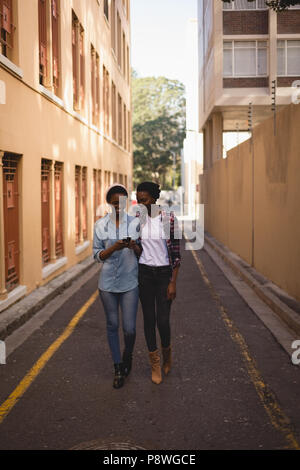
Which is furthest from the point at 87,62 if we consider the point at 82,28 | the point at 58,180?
the point at 58,180

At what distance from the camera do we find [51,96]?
12.9 m

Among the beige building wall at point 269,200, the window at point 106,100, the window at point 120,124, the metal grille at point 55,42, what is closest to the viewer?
the beige building wall at point 269,200

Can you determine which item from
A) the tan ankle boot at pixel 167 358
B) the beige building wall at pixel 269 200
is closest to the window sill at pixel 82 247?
the beige building wall at pixel 269 200

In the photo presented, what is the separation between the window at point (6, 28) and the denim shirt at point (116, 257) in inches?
209

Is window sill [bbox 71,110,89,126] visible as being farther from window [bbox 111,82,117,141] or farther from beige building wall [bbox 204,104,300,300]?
window [bbox 111,82,117,141]

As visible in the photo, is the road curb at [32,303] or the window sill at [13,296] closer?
the road curb at [32,303]

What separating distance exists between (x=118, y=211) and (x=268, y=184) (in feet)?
22.7

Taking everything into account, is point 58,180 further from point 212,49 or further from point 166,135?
point 166,135

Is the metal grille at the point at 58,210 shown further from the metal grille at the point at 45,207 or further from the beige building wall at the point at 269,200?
the beige building wall at the point at 269,200

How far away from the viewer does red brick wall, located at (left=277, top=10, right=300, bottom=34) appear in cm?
2741

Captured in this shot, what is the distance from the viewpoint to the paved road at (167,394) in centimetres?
465

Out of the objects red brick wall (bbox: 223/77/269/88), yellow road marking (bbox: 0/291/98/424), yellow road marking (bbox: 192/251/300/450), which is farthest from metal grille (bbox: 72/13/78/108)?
red brick wall (bbox: 223/77/269/88)

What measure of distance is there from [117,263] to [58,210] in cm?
895

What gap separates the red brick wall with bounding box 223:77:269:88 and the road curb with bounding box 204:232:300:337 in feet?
38.8
